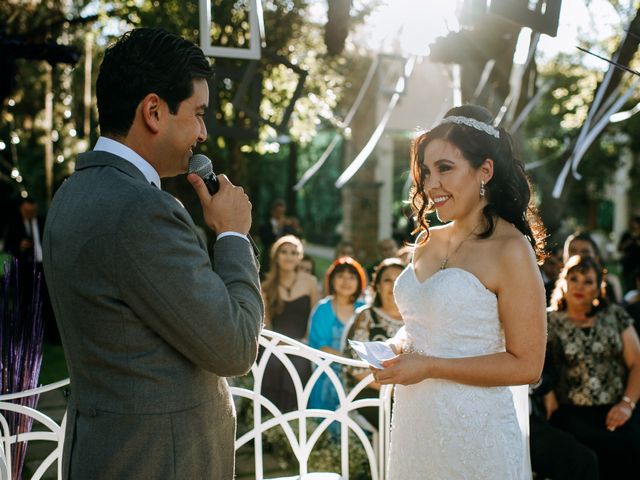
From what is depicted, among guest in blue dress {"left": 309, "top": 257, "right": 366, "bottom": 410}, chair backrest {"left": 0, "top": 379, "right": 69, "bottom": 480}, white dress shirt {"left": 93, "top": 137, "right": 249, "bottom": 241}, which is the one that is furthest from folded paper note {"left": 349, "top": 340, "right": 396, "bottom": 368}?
guest in blue dress {"left": 309, "top": 257, "right": 366, "bottom": 410}

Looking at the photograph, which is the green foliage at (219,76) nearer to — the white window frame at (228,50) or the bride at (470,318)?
the white window frame at (228,50)

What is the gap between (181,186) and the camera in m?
9.30

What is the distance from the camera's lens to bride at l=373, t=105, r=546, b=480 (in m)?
2.41

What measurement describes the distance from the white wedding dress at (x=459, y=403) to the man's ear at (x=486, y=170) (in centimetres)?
36

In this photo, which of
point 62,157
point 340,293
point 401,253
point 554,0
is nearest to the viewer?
point 554,0

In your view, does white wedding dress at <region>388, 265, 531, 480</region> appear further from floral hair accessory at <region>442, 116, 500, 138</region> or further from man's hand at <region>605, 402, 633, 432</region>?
man's hand at <region>605, 402, 633, 432</region>

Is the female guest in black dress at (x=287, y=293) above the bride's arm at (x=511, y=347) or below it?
below

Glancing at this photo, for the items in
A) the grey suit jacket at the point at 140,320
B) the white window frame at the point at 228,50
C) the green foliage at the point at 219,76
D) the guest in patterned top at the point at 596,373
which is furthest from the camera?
the green foliage at the point at 219,76

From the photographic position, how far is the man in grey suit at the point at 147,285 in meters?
1.56

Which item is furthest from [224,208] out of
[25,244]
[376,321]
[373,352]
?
[25,244]

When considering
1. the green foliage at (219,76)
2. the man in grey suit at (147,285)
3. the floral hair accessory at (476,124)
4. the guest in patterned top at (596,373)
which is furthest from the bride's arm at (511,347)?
the green foliage at (219,76)

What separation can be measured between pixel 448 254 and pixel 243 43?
6836 mm

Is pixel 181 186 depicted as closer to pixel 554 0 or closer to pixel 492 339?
pixel 554 0

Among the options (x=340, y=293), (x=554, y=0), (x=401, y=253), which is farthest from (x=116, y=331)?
(x=401, y=253)
